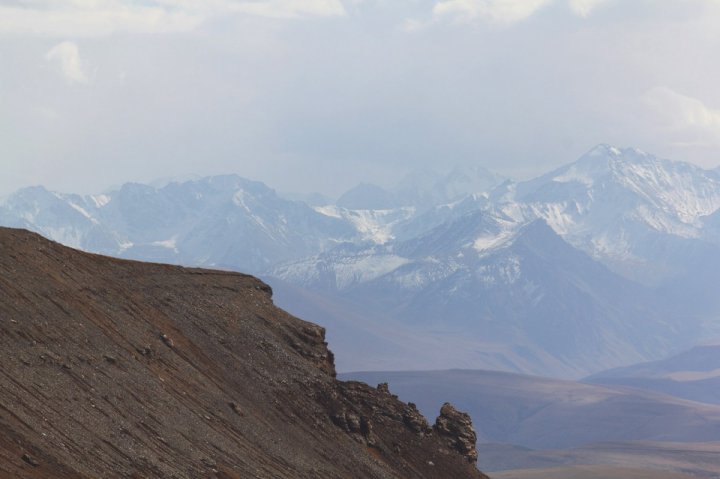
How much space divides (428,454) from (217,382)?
18929 mm

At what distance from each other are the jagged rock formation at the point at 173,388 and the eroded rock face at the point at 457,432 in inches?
5.9

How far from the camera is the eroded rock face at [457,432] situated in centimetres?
10138

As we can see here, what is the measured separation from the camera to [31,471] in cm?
5934

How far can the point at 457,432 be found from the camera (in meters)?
102

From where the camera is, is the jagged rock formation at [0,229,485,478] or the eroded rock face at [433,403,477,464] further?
the eroded rock face at [433,403,477,464]

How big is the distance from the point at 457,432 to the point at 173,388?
29433mm

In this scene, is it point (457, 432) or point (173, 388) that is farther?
point (457, 432)

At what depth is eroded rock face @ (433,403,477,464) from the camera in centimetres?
10138

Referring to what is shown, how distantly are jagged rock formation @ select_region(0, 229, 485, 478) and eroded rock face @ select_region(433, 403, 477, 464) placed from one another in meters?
0.15

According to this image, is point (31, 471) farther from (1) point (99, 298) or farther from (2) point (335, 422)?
(2) point (335, 422)

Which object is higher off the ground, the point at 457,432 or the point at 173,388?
the point at 457,432

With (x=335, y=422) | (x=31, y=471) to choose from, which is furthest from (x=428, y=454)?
(x=31, y=471)

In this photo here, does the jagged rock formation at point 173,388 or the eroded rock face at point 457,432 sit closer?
the jagged rock formation at point 173,388

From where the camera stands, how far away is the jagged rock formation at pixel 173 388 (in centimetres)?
6788
